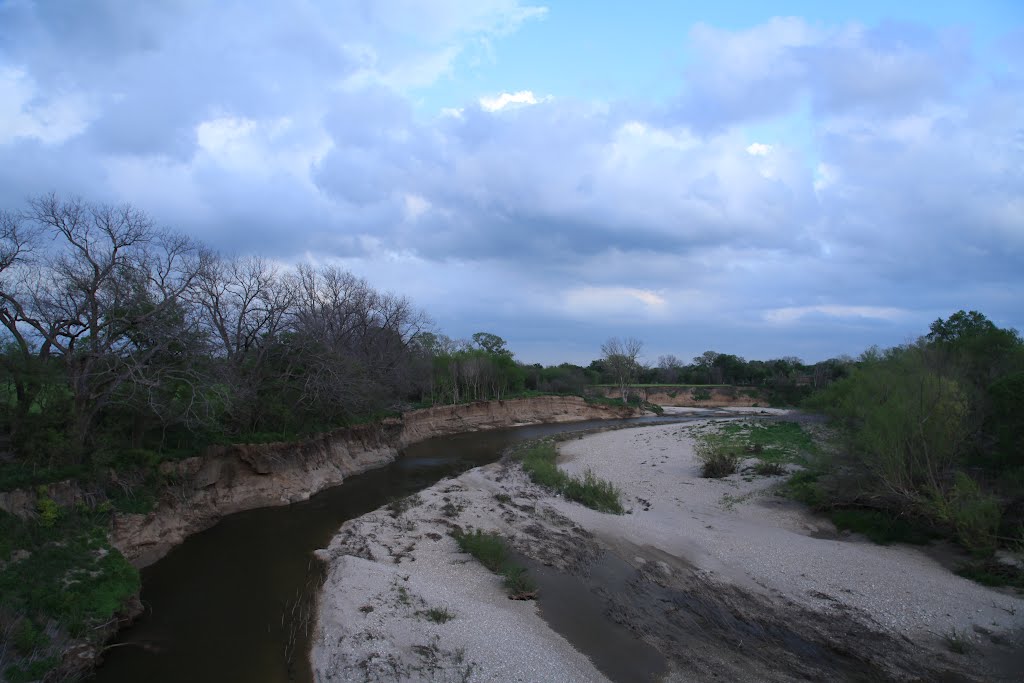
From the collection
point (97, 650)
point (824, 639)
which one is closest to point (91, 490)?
point (97, 650)

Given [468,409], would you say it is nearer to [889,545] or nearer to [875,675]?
[889,545]

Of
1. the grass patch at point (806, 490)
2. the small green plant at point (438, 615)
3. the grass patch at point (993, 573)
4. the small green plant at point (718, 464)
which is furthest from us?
the small green plant at point (718, 464)

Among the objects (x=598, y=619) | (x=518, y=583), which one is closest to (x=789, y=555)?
(x=598, y=619)

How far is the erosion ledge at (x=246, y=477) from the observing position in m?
15.1

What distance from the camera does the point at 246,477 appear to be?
69.2 feet

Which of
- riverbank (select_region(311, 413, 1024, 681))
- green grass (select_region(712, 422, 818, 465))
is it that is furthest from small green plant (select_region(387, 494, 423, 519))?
green grass (select_region(712, 422, 818, 465))

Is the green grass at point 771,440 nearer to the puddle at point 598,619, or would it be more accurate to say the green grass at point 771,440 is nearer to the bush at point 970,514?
the bush at point 970,514

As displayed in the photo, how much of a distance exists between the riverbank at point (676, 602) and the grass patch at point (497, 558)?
0.35 metres

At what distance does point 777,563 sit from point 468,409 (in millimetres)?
39372

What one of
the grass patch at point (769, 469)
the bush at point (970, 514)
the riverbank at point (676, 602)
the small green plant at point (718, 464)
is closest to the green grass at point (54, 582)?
the riverbank at point (676, 602)

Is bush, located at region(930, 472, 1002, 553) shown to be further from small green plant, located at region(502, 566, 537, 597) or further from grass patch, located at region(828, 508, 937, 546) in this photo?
small green plant, located at region(502, 566, 537, 597)

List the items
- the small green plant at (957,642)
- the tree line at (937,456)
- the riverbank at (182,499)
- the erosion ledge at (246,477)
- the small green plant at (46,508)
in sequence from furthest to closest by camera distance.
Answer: the erosion ledge at (246,477) < the tree line at (937,456) < the small green plant at (46,508) < the riverbank at (182,499) < the small green plant at (957,642)

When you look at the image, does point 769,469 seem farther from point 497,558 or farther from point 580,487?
point 497,558

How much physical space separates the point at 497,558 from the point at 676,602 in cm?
471
